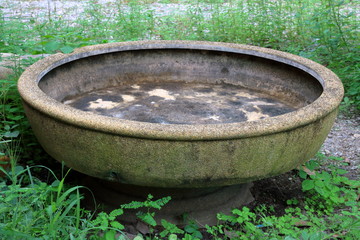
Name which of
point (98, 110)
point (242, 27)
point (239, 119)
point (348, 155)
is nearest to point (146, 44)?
point (98, 110)

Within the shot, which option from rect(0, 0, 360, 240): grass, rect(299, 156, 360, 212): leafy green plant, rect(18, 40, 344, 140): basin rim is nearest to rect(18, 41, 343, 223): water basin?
rect(18, 40, 344, 140): basin rim

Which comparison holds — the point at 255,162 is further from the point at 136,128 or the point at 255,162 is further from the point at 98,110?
the point at 98,110

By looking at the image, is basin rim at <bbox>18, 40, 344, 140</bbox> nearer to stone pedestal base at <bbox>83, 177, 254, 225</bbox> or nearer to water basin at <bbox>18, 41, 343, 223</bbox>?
water basin at <bbox>18, 41, 343, 223</bbox>

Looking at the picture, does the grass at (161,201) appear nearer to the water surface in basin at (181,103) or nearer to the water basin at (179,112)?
the water basin at (179,112)

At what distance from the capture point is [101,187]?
2.51 meters

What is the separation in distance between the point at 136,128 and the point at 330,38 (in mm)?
3413

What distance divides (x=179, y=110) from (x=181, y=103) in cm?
13

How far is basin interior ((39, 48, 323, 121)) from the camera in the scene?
8.98ft

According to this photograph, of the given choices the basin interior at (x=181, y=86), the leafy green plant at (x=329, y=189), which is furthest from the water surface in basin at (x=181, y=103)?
the leafy green plant at (x=329, y=189)

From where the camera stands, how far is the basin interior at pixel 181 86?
8.98 ft

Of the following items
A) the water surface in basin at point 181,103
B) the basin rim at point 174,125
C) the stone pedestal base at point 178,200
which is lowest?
the stone pedestal base at point 178,200

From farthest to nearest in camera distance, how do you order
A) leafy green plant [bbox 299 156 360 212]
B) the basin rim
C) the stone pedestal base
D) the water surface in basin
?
the water surface in basin → leafy green plant [bbox 299 156 360 212] → the stone pedestal base → the basin rim

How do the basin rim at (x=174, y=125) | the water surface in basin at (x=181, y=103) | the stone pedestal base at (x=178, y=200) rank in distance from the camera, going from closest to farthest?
the basin rim at (x=174, y=125), the stone pedestal base at (x=178, y=200), the water surface in basin at (x=181, y=103)

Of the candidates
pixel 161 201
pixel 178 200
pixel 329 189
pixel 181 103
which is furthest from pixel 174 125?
pixel 329 189
